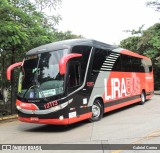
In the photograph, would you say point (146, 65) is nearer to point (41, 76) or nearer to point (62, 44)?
point (62, 44)

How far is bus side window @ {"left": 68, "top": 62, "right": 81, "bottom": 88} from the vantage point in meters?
10.8

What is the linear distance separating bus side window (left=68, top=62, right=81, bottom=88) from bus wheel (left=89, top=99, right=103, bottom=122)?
165 centimetres

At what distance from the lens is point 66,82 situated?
1050cm

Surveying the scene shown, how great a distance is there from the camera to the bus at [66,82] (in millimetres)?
10391

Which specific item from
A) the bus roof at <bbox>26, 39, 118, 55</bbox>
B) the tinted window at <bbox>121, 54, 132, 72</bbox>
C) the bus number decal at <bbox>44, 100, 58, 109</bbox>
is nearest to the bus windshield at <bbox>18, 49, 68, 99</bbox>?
the bus roof at <bbox>26, 39, 118, 55</bbox>

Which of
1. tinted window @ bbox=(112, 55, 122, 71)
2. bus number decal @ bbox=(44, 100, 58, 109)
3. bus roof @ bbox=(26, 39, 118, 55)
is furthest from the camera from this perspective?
tinted window @ bbox=(112, 55, 122, 71)

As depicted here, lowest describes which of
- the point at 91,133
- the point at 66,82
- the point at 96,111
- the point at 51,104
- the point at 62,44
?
the point at 91,133

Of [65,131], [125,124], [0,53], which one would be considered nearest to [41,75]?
[65,131]

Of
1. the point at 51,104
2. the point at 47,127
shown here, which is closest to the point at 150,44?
the point at 47,127

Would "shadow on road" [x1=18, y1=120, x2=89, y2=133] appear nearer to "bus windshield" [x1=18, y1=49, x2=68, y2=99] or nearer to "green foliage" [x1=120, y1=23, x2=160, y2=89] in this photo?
"bus windshield" [x1=18, y1=49, x2=68, y2=99]

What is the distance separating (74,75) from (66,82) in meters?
0.66

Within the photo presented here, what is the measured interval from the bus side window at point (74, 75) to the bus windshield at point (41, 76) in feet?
1.45

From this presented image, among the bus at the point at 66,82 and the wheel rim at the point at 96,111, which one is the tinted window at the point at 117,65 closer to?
the bus at the point at 66,82

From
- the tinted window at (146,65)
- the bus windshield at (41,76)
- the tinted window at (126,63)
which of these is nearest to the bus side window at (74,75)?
the bus windshield at (41,76)
